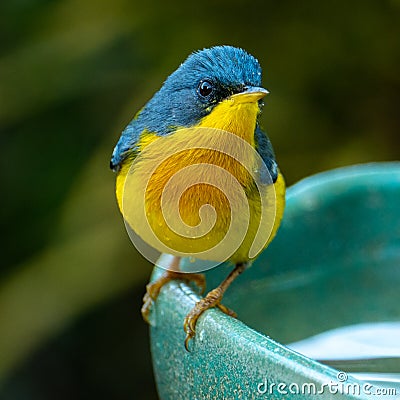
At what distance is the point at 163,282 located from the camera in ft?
7.07

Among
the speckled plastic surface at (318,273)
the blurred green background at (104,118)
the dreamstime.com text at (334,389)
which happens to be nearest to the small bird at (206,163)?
the speckled plastic surface at (318,273)

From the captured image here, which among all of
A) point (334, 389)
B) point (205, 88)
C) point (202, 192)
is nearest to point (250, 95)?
point (205, 88)

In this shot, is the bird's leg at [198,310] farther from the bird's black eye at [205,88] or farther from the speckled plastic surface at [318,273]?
the bird's black eye at [205,88]

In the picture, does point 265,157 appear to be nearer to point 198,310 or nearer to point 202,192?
point 202,192

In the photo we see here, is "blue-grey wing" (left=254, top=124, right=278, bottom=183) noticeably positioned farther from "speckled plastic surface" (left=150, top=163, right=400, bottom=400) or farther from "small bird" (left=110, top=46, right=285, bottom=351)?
"speckled plastic surface" (left=150, top=163, right=400, bottom=400)

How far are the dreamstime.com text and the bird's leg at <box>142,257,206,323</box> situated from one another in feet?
2.06

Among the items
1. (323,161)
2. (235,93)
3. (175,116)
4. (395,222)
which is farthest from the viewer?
(323,161)

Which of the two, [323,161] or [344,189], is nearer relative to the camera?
[344,189]

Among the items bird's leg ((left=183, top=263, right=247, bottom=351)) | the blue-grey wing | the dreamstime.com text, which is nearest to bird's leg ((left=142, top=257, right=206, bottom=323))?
bird's leg ((left=183, top=263, right=247, bottom=351))

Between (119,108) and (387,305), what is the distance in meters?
2.04

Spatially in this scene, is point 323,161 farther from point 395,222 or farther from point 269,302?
point 269,302

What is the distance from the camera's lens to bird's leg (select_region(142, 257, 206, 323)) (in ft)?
7.10

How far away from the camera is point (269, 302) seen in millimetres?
2463

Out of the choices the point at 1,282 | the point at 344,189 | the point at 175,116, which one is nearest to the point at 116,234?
the point at 1,282
